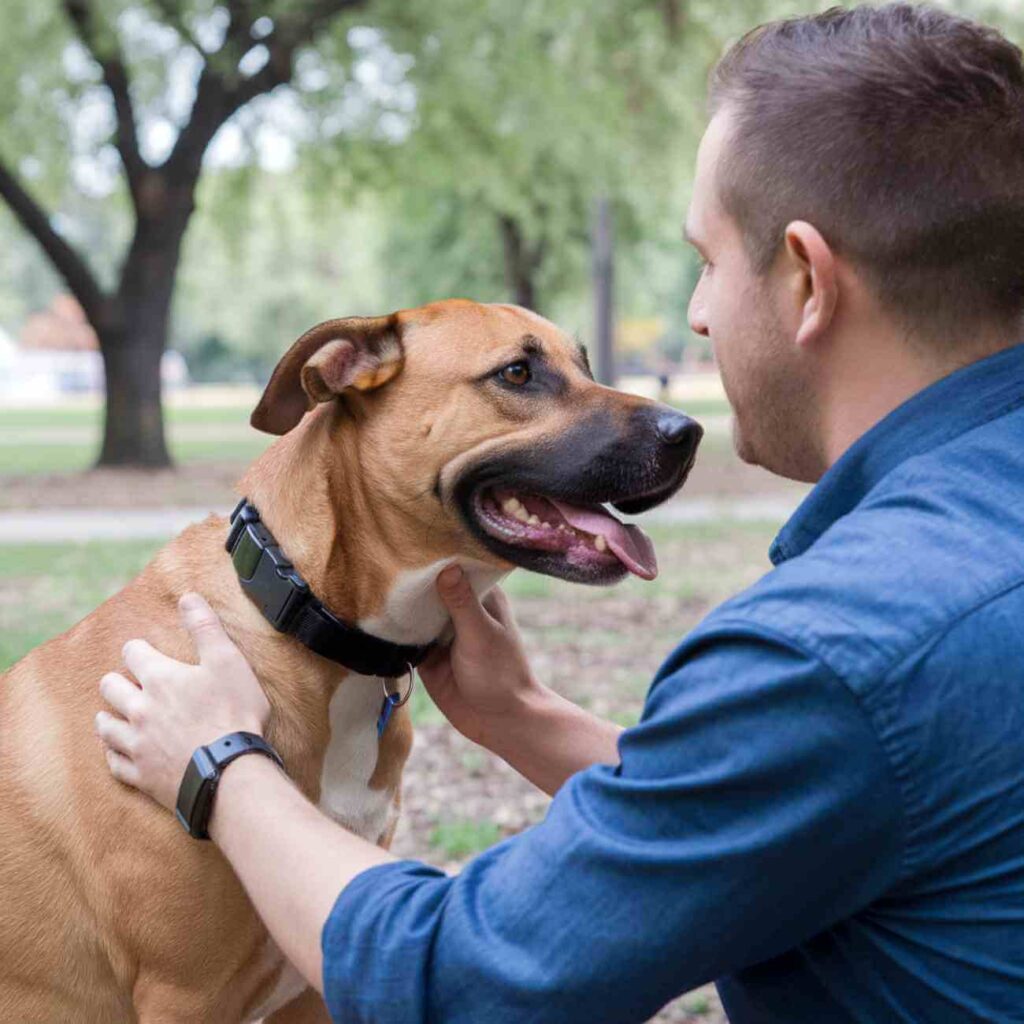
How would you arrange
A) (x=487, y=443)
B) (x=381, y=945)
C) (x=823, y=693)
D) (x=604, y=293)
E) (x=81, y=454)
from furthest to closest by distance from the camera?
(x=604, y=293)
(x=81, y=454)
(x=487, y=443)
(x=381, y=945)
(x=823, y=693)

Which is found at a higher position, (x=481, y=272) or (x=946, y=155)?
(x=946, y=155)

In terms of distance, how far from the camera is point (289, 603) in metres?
2.59

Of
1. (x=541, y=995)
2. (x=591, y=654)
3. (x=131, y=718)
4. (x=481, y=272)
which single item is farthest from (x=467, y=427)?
(x=481, y=272)

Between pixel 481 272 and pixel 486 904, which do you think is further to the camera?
pixel 481 272

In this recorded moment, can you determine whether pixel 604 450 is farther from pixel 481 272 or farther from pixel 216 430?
pixel 481 272

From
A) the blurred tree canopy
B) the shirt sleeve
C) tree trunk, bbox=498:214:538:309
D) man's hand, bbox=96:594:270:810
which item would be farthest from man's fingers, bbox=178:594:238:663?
tree trunk, bbox=498:214:538:309

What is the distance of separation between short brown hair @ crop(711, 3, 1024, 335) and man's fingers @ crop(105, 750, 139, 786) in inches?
52.8

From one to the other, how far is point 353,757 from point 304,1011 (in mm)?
629

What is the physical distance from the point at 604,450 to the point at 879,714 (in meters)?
1.43

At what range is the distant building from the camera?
259ft

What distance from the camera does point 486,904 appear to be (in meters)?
1.56

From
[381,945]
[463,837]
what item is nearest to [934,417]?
[381,945]

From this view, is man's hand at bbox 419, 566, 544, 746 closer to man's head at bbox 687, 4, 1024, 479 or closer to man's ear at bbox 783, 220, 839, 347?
man's head at bbox 687, 4, 1024, 479

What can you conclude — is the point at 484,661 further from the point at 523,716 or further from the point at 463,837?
the point at 463,837
